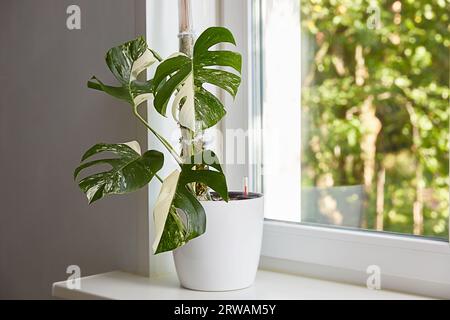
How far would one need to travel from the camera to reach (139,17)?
5.01ft

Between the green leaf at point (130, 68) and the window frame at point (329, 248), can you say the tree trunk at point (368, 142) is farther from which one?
the green leaf at point (130, 68)

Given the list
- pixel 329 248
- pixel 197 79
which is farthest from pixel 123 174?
pixel 329 248

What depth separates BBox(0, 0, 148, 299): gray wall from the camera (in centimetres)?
161

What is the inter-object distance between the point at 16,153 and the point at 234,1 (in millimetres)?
751

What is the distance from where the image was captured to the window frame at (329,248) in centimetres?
132

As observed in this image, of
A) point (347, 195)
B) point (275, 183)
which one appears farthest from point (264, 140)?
point (347, 195)

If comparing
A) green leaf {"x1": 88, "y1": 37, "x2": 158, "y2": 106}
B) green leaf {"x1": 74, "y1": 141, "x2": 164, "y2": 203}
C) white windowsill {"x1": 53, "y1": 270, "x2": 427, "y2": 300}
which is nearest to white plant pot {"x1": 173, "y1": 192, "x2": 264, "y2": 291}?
white windowsill {"x1": 53, "y1": 270, "x2": 427, "y2": 300}

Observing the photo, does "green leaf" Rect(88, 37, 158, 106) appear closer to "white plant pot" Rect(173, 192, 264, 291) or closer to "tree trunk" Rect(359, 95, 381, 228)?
"white plant pot" Rect(173, 192, 264, 291)

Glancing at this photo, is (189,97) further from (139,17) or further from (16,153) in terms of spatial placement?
(16,153)

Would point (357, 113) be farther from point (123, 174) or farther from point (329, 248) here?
point (123, 174)

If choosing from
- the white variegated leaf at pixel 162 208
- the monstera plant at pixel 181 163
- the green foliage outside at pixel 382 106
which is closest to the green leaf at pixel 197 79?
the monstera plant at pixel 181 163

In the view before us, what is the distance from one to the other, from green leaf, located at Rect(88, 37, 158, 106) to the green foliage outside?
0.36m
